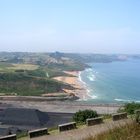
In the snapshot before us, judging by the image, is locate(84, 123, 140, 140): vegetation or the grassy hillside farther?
the grassy hillside

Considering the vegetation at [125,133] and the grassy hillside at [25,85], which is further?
the grassy hillside at [25,85]

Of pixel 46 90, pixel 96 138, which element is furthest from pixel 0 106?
pixel 96 138

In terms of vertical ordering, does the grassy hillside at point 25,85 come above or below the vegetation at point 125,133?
below

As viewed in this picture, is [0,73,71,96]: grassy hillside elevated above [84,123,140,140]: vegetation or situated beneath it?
situated beneath

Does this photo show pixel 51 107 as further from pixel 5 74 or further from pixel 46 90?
pixel 5 74

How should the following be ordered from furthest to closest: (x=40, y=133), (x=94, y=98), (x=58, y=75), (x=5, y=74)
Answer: (x=58, y=75), (x=5, y=74), (x=94, y=98), (x=40, y=133)

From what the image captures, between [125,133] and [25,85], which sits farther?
[25,85]

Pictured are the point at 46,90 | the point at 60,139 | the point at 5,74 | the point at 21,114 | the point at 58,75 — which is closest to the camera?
the point at 60,139

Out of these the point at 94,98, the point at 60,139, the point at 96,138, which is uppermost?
the point at 96,138

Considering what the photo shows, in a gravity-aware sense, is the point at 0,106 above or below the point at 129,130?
below

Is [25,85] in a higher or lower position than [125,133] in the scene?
lower

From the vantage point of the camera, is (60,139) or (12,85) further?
(12,85)
